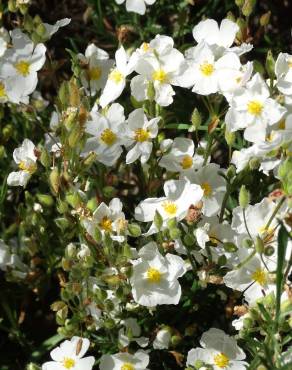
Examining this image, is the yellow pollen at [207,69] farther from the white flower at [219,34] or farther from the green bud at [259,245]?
the green bud at [259,245]

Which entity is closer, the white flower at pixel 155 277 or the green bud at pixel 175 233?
the green bud at pixel 175 233

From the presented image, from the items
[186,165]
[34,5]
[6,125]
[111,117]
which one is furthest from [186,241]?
[34,5]

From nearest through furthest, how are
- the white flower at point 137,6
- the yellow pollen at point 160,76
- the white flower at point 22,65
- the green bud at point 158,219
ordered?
the green bud at point 158,219 < the yellow pollen at point 160,76 < the white flower at point 22,65 < the white flower at point 137,6

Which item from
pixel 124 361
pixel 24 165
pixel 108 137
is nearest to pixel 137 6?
pixel 108 137

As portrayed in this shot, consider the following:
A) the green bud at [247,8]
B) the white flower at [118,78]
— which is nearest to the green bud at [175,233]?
the white flower at [118,78]

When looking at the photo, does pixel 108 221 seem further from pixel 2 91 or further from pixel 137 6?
pixel 137 6

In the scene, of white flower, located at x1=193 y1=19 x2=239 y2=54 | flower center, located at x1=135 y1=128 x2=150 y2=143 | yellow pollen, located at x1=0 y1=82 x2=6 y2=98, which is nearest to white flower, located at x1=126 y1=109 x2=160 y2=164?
flower center, located at x1=135 y1=128 x2=150 y2=143

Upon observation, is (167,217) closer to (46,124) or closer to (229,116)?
(229,116)
